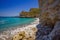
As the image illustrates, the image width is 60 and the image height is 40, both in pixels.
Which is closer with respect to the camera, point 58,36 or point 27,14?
point 58,36

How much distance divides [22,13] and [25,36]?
86953 millimetres

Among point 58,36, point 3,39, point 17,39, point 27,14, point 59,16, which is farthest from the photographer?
point 27,14

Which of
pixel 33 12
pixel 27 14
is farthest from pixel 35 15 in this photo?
pixel 27 14

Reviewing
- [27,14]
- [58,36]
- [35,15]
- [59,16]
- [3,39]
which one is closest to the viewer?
[58,36]

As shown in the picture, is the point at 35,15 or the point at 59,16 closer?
the point at 59,16

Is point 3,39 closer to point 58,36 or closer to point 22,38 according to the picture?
point 22,38

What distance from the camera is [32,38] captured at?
712cm

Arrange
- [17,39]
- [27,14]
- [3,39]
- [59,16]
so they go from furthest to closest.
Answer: [27,14]
[3,39]
[17,39]
[59,16]

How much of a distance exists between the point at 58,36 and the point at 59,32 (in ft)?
0.52

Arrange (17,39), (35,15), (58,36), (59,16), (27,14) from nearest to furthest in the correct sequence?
(58,36), (59,16), (17,39), (35,15), (27,14)

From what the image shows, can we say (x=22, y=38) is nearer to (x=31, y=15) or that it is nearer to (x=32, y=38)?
(x=32, y=38)

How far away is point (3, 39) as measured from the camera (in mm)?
8227

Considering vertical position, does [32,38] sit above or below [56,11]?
below

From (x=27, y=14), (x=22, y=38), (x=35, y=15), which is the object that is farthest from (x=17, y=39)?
(x=27, y=14)
